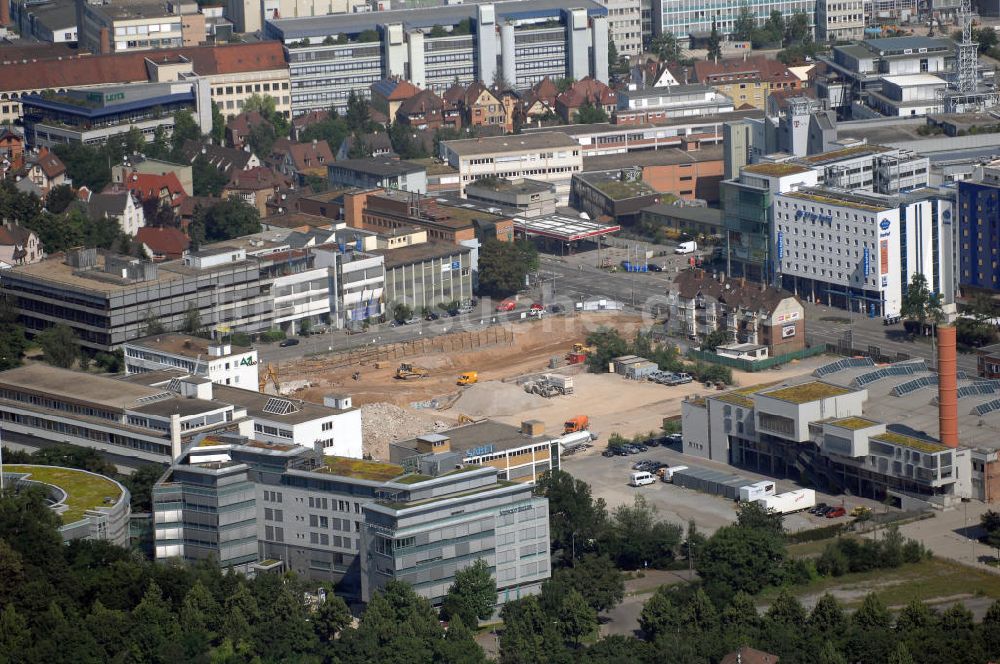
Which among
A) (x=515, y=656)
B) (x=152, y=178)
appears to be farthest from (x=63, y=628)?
(x=152, y=178)

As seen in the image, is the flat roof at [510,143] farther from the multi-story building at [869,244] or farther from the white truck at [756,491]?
the white truck at [756,491]

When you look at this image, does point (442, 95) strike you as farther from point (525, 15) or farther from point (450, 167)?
point (450, 167)

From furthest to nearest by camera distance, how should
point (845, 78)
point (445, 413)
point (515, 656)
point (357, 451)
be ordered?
point (845, 78) < point (445, 413) < point (357, 451) < point (515, 656)

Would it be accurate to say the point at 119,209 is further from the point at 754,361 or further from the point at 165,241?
the point at 754,361

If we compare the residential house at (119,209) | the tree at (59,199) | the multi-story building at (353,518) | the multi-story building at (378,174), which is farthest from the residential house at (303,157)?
the multi-story building at (353,518)

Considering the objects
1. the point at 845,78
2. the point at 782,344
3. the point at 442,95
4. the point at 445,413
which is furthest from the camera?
the point at 442,95

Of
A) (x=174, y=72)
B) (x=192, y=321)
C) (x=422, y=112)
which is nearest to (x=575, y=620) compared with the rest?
(x=192, y=321)
